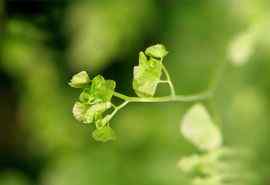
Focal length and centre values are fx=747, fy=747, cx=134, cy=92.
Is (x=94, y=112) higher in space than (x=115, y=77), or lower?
lower

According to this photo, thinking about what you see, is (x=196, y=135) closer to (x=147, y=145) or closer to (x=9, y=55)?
(x=147, y=145)

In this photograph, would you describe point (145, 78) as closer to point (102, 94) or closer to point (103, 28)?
point (102, 94)

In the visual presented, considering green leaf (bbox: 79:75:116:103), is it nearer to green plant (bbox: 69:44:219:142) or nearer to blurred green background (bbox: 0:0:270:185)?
green plant (bbox: 69:44:219:142)

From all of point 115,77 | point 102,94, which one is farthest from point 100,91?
point 115,77

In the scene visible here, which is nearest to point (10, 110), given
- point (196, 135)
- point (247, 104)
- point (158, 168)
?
point (158, 168)

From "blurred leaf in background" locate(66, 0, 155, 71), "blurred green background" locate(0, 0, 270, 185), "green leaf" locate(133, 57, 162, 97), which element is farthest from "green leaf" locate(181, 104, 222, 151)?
"blurred leaf in background" locate(66, 0, 155, 71)
